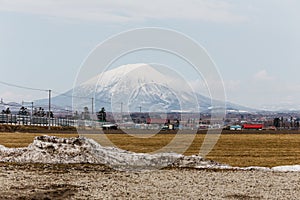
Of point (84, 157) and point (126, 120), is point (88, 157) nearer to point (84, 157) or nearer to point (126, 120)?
point (84, 157)

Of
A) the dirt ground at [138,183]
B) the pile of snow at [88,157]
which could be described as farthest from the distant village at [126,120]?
Answer: the dirt ground at [138,183]

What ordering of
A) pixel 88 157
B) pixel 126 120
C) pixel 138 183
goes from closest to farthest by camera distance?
pixel 138 183 → pixel 88 157 → pixel 126 120

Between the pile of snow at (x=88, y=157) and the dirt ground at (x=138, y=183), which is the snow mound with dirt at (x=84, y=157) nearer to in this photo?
the pile of snow at (x=88, y=157)

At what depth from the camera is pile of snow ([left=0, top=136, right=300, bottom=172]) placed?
24141 mm

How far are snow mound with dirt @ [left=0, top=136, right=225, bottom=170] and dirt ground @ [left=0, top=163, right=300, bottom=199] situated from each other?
49.8 inches

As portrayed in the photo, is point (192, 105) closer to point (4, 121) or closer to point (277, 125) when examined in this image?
point (4, 121)

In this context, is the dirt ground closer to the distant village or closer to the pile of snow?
the pile of snow

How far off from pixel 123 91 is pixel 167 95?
39.9 ft

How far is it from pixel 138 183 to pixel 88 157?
676 cm

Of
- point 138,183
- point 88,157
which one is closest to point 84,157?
point 88,157

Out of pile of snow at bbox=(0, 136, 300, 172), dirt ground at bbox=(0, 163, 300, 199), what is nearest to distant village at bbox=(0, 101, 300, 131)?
pile of snow at bbox=(0, 136, 300, 172)

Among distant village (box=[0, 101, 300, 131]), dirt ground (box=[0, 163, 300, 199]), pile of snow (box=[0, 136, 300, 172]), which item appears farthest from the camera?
distant village (box=[0, 101, 300, 131])

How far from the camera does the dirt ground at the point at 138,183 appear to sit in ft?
52.9

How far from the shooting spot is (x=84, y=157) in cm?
2473
